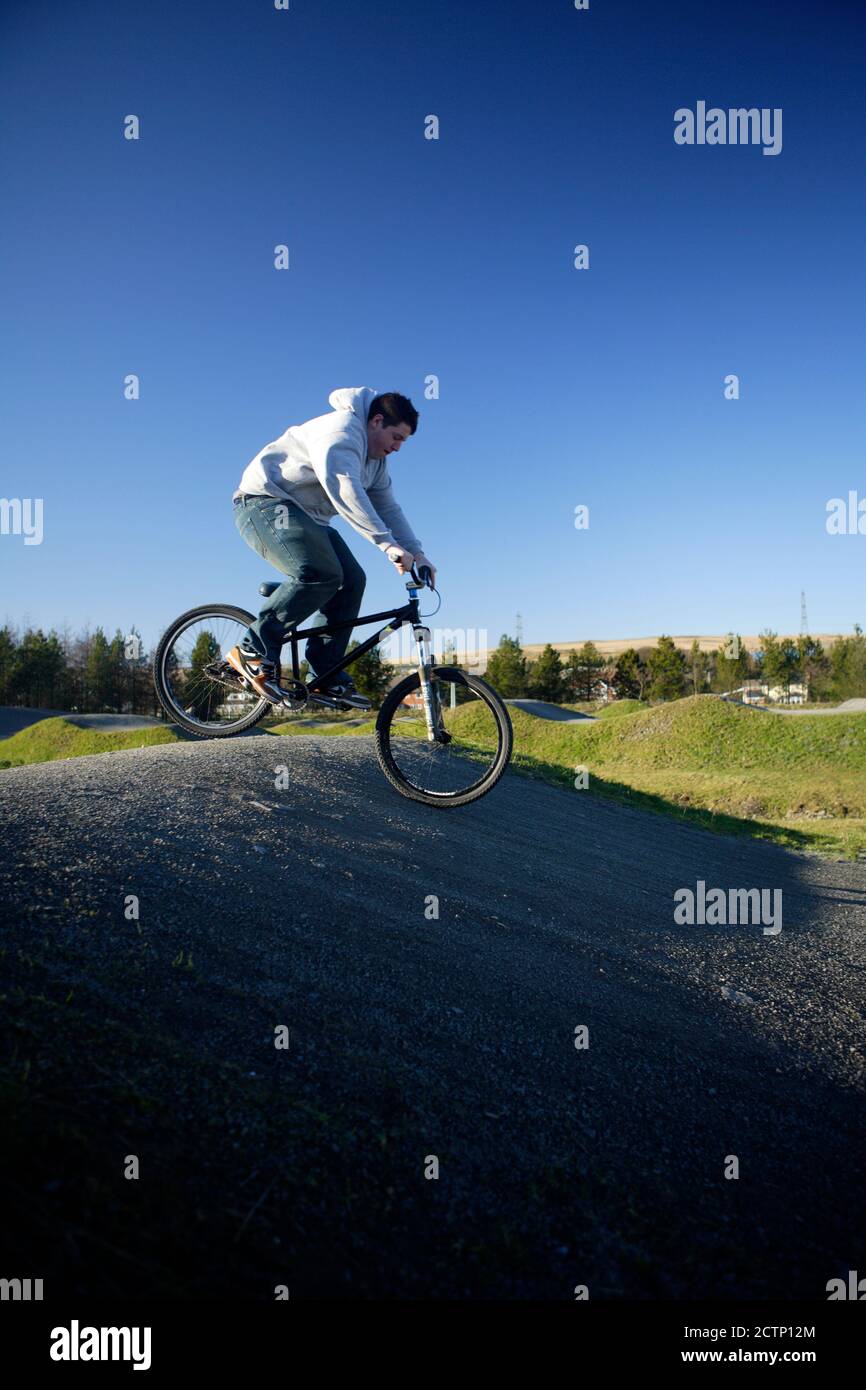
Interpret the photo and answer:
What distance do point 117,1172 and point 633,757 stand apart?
807 inches

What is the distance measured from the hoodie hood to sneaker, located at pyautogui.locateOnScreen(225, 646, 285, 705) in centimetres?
215

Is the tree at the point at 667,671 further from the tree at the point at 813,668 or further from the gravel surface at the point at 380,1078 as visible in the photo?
the gravel surface at the point at 380,1078

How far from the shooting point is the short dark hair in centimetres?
566

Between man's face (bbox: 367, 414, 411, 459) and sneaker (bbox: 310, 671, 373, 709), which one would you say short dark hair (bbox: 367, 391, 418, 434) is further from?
sneaker (bbox: 310, 671, 373, 709)

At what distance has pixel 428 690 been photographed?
5895 millimetres

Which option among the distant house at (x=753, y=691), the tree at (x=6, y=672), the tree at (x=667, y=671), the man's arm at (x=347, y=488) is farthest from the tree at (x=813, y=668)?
the man's arm at (x=347, y=488)

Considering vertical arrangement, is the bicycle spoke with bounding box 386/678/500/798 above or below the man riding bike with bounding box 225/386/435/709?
below

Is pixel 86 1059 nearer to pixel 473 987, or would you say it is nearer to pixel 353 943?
pixel 353 943

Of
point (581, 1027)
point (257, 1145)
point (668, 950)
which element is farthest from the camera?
point (668, 950)

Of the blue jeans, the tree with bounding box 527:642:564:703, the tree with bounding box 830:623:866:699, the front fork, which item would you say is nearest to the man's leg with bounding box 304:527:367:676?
the blue jeans

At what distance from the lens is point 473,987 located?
383 centimetres

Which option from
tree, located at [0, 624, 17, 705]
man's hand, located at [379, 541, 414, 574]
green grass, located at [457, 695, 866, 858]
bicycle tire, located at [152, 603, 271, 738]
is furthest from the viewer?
tree, located at [0, 624, 17, 705]
